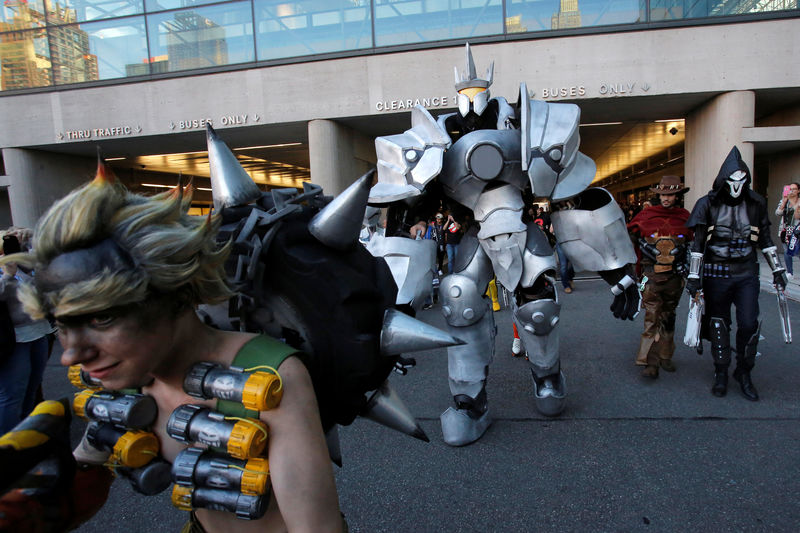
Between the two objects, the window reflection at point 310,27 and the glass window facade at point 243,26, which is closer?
the glass window facade at point 243,26

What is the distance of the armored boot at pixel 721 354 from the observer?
3.59m

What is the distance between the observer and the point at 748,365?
353cm

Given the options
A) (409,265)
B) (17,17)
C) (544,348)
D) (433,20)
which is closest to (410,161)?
(409,265)

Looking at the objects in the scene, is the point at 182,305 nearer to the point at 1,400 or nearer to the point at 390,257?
the point at 390,257

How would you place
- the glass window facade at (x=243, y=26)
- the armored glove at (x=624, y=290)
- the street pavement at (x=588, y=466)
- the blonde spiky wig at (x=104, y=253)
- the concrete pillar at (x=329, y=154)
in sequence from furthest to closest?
1. the concrete pillar at (x=329, y=154)
2. the glass window facade at (x=243, y=26)
3. the armored glove at (x=624, y=290)
4. the street pavement at (x=588, y=466)
5. the blonde spiky wig at (x=104, y=253)

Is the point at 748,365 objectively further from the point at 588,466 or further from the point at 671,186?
the point at 588,466

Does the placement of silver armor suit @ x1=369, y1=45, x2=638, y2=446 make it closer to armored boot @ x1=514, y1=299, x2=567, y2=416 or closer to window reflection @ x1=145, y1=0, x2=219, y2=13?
armored boot @ x1=514, y1=299, x2=567, y2=416

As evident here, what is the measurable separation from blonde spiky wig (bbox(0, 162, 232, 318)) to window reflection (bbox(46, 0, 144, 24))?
43.9 ft

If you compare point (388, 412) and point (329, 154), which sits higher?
point (329, 154)

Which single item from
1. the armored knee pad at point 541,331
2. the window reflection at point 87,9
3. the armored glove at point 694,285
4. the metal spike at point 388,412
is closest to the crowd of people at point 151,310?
the metal spike at point 388,412

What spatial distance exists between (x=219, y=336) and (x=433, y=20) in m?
10.8

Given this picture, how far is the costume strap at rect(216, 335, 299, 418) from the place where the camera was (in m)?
0.89

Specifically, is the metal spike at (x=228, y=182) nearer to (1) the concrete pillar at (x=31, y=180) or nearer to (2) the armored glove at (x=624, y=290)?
(2) the armored glove at (x=624, y=290)

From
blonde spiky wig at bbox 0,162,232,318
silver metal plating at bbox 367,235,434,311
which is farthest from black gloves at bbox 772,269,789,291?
blonde spiky wig at bbox 0,162,232,318
